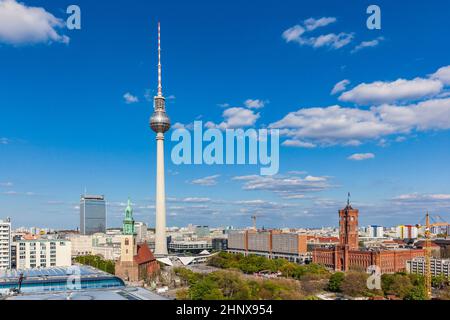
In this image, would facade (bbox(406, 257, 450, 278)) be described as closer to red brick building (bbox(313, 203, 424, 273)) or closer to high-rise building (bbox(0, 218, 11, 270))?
red brick building (bbox(313, 203, 424, 273))

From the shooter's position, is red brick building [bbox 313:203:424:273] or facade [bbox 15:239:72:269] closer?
red brick building [bbox 313:203:424:273]

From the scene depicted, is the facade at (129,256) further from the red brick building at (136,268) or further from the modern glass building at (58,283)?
the modern glass building at (58,283)

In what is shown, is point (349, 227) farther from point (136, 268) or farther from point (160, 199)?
point (136, 268)

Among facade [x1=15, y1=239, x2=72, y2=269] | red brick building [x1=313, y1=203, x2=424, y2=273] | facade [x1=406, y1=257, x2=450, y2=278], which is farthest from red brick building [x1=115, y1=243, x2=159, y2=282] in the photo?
facade [x1=406, y1=257, x2=450, y2=278]
